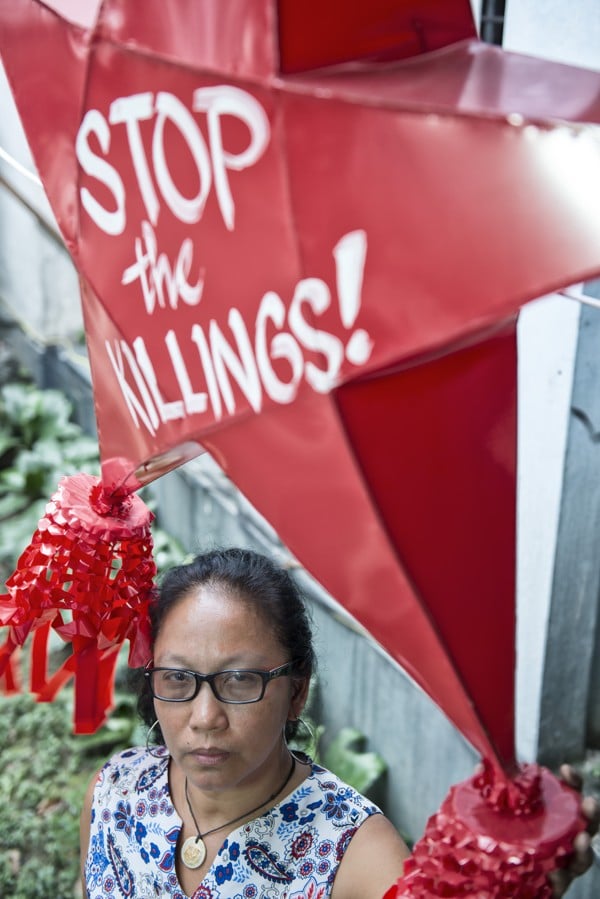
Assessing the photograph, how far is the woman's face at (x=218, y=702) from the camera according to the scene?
1.34 metres

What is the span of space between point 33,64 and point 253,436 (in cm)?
65

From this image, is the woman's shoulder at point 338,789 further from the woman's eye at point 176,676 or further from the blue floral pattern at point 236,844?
the woman's eye at point 176,676

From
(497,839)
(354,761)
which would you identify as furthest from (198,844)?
(354,761)

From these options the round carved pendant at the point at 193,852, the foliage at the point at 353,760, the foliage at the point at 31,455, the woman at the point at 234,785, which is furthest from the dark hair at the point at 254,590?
the foliage at the point at 31,455

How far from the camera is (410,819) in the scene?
3.01m

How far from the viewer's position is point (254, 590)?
4.79ft

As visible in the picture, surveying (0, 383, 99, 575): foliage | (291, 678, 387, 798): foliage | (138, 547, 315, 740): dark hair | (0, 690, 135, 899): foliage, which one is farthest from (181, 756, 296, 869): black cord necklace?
(0, 383, 99, 575): foliage

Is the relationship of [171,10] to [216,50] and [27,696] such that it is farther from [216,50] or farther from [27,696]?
[27,696]

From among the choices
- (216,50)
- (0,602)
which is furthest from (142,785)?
(216,50)

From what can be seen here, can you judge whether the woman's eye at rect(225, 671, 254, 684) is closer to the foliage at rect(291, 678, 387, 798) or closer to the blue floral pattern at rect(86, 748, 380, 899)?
the blue floral pattern at rect(86, 748, 380, 899)

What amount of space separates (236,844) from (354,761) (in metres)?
1.73

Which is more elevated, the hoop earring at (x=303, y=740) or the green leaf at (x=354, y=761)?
the hoop earring at (x=303, y=740)

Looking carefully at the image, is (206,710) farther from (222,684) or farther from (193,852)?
(193,852)

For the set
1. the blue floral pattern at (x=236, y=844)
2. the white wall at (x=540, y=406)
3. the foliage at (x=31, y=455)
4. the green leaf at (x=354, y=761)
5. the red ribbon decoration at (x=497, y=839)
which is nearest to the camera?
the red ribbon decoration at (x=497, y=839)
